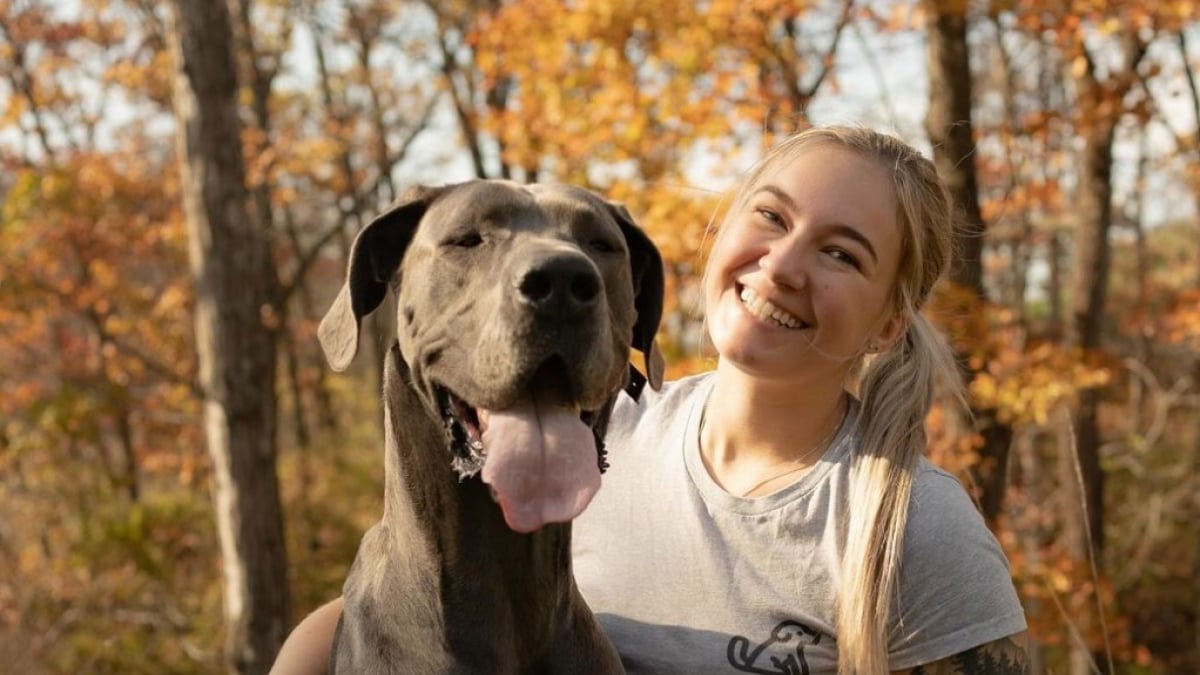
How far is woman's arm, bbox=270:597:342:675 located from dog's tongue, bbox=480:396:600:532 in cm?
89

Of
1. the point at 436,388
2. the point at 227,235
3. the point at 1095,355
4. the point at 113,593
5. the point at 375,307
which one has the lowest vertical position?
the point at 113,593

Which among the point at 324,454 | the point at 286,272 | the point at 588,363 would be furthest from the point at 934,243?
the point at 286,272

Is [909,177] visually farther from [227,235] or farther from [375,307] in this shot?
[227,235]

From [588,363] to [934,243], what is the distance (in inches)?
54.0

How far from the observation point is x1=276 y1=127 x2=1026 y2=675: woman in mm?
2576

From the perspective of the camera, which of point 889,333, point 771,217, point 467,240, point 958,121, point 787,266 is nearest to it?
point 467,240

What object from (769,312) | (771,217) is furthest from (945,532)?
(771,217)

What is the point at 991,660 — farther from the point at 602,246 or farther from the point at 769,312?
the point at 602,246

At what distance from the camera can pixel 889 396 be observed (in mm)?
2865

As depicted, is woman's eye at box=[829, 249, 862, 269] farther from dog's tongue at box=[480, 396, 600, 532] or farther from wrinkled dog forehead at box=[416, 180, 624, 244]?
dog's tongue at box=[480, 396, 600, 532]

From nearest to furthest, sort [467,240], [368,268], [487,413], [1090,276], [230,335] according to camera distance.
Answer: [487,413] < [467,240] < [368,268] < [230,335] < [1090,276]

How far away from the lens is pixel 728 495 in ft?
9.34

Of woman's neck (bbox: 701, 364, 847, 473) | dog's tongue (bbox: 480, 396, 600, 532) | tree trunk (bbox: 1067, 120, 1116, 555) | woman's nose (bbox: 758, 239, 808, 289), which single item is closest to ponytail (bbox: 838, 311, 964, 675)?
woman's neck (bbox: 701, 364, 847, 473)

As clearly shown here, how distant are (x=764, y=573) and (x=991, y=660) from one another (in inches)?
21.4
